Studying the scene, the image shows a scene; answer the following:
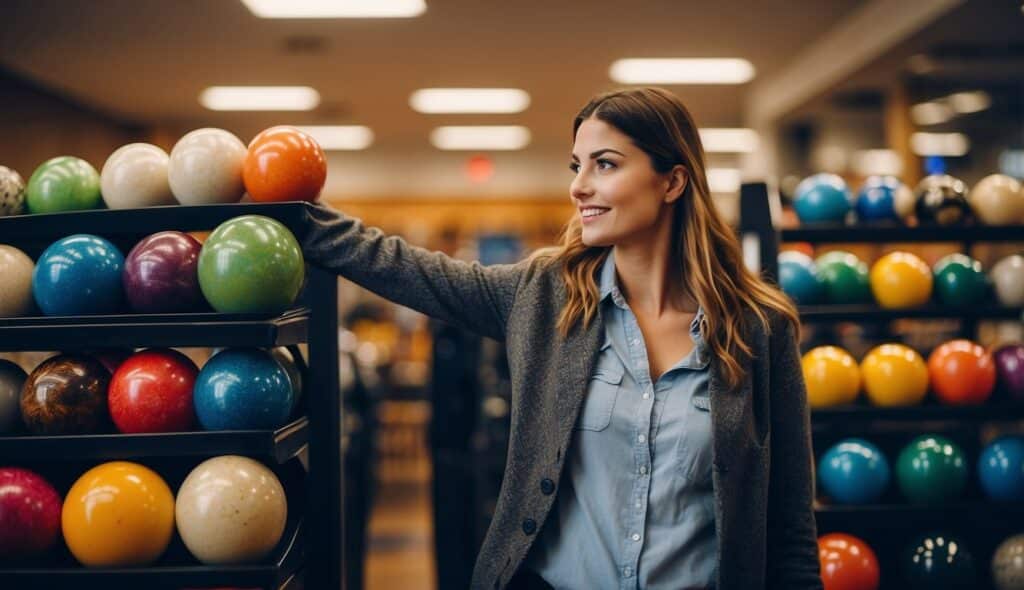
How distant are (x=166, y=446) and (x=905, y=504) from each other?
215 cm

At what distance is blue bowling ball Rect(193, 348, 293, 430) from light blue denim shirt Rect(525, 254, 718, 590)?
2.07 ft

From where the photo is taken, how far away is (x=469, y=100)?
8109mm

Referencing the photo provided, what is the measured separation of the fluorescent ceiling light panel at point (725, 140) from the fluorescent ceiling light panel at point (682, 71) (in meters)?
1.61

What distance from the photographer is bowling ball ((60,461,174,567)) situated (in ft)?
5.58

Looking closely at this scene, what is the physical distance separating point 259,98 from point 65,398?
6.65 m

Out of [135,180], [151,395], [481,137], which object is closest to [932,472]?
[151,395]

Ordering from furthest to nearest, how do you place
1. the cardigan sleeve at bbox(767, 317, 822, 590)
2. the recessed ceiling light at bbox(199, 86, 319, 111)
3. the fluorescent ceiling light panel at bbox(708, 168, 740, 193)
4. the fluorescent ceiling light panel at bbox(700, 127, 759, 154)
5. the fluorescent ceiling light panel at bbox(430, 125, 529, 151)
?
the fluorescent ceiling light panel at bbox(708, 168, 740, 193) → the fluorescent ceiling light panel at bbox(700, 127, 759, 154) → the fluorescent ceiling light panel at bbox(430, 125, 529, 151) → the recessed ceiling light at bbox(199, 86, 319, 111) → the cardigan sleeve at bbox(767, 317, 822, 590)

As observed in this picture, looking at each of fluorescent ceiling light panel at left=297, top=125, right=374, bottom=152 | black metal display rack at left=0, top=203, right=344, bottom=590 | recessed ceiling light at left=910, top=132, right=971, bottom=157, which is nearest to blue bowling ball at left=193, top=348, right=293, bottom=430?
black metal display rack at left=0, top=203, right=344, bottom=590

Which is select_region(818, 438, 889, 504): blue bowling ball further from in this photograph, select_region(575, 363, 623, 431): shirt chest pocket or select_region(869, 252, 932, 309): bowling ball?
select_region(575, 363, 623, 431): shirt chest pocket

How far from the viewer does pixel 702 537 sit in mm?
1732

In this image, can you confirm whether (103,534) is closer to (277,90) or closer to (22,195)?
(22,195)

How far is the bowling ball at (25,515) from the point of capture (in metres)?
1.72

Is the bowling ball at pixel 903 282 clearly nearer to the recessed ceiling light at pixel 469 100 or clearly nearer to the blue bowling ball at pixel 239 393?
the blue bowling ball at pixel 239 393

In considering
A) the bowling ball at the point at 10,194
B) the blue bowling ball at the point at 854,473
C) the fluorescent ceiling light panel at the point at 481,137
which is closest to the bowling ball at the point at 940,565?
the blue bowling ball at the point at 854,473
